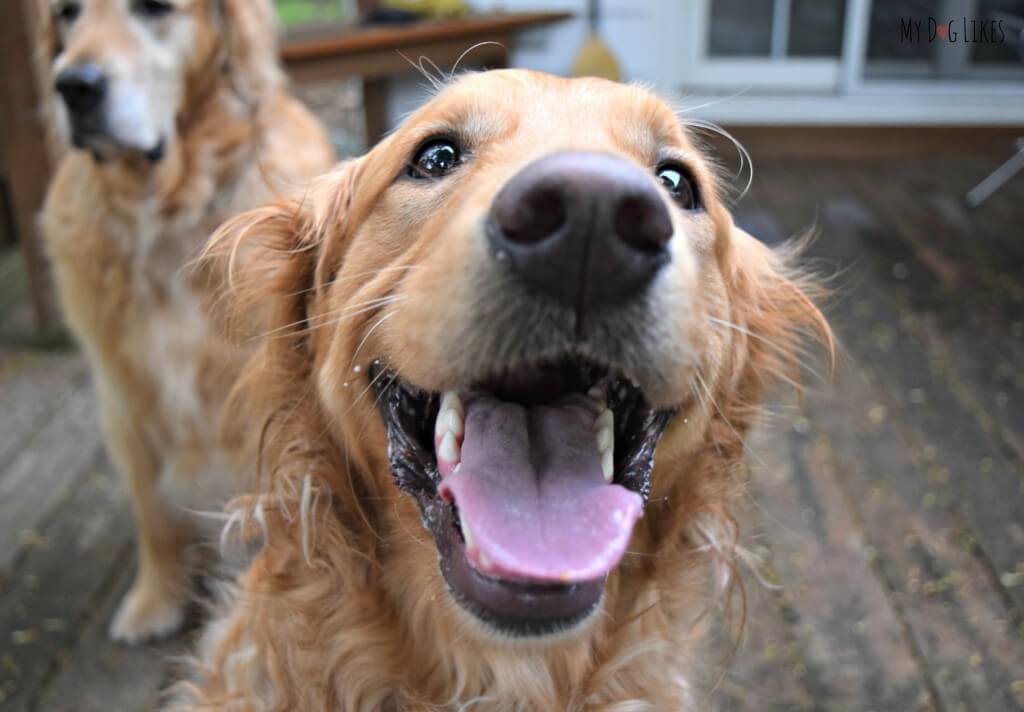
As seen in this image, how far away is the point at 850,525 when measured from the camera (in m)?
2.96

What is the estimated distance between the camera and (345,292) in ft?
5.50

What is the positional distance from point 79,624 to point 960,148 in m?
6.33

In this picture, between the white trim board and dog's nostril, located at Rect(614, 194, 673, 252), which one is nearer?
dog's nostril, located at Rect(614, 194, 673, 252)

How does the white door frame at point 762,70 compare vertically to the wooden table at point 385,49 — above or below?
below

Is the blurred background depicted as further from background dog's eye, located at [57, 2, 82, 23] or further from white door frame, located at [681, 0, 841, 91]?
background dog's eye, located at [57, 2, 82, 23]

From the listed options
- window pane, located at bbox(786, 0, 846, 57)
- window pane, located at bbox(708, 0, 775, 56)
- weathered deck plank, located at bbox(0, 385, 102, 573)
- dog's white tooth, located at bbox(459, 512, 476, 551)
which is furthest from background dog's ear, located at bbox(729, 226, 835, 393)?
window pane, located at bbox(786, 0, 846, 57)

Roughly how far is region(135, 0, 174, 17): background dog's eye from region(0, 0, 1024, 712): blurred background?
1.01 metres

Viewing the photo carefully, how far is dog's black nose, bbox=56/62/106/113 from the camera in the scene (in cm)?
253

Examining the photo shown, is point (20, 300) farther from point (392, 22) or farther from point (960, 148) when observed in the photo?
point (960, 148)

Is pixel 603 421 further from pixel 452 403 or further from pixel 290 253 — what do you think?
pixel 290 253

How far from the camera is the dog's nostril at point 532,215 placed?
1.14 metres

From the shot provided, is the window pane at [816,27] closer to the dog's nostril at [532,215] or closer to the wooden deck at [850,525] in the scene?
the wooden deck at [850,525]

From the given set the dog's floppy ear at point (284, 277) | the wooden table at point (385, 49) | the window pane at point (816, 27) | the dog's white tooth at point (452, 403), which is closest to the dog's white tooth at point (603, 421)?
the dog's white tooth at point (452, 403)

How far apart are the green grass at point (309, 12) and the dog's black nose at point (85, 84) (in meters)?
3.30
